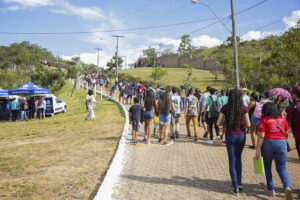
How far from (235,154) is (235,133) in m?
0.39

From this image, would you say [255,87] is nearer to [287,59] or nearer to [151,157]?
[287,59]

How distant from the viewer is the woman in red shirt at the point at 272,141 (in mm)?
4227

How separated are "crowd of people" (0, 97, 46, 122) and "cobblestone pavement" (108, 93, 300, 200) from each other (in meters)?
13.5

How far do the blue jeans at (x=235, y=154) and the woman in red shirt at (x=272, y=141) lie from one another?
30 centimetres

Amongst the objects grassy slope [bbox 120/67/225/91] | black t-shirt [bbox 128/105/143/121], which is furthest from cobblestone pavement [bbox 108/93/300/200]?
A: grassy slope [bbox 120/67/225/91]

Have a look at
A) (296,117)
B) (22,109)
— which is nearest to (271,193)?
(296,117)

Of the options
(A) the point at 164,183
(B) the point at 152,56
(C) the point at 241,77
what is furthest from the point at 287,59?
(B) the point at 152,56

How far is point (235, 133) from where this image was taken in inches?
175

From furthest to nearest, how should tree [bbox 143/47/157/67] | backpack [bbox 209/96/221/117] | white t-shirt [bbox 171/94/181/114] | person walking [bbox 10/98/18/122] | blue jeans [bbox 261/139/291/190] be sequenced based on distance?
tree [bbox 143/47/157/67] < person walking [bbox 10/98/18/122] < white t-shirt [bbox 171/94/181/114] < backpack [bbox 209/96/221/117] < blue jeans [bbox 261/139/291/190]

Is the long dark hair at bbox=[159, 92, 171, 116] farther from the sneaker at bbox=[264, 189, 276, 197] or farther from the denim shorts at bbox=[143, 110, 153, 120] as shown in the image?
the sneaker at bbox=[264, 189, 276, 197]

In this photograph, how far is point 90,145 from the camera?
803cm

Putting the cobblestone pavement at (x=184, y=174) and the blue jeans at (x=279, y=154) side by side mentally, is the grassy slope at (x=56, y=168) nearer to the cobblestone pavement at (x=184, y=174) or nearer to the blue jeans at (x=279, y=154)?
the cobblestone pavement at (x=184, y=174)

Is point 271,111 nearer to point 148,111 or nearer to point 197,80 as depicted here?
point 148,111

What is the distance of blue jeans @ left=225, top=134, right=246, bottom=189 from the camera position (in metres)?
4.41
